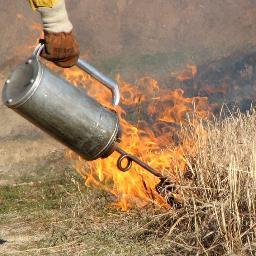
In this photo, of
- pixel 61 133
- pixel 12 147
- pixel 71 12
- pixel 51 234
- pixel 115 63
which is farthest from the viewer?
pixel 71 12

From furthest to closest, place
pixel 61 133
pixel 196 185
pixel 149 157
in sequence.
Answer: pixel 149 157
pixel 196 185
pixel 61 133

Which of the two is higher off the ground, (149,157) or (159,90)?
(149,157)

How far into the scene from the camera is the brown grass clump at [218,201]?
436 centimetres

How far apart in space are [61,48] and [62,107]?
18.6 inches

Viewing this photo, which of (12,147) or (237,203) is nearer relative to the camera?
(237,203)

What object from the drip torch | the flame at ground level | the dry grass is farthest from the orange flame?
the drip torch

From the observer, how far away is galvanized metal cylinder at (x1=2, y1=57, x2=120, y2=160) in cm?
436

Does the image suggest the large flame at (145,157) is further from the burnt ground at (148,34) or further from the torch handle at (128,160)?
the burnt ground at (148,34)

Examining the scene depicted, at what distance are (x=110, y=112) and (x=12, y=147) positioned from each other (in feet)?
16.0

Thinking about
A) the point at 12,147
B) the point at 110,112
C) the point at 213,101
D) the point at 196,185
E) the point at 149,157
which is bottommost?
the point at 213,101

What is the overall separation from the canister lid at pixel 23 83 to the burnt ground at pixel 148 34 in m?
6.70

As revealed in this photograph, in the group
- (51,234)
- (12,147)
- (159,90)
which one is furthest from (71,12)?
(51,234)

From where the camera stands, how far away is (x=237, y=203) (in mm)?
4551

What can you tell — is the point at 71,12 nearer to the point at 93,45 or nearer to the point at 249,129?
the point at 93,45
